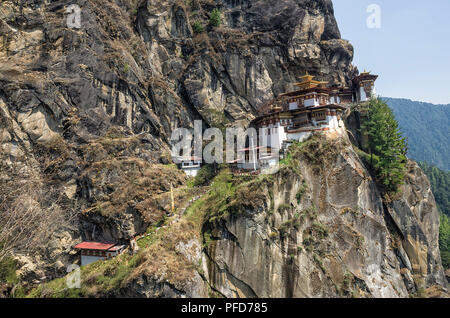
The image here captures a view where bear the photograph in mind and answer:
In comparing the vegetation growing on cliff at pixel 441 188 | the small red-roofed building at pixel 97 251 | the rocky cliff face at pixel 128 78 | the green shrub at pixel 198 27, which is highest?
A: the green shrub at pixel 198 27

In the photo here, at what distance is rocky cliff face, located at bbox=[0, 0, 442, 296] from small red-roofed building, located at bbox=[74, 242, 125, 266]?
138 cm

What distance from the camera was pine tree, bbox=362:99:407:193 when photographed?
113 feet

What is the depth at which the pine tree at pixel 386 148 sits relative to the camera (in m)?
34.5

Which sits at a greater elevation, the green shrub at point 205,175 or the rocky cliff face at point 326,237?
the green shrub at point 205,175

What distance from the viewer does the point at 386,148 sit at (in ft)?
116

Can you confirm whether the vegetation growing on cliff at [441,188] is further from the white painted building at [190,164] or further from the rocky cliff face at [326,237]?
the white painted building at [190,164]

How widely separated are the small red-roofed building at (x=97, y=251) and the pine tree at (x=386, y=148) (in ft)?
108

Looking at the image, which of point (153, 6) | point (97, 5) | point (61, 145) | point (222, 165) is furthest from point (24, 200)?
point (153, 6)

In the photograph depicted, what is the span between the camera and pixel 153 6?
4425 cm

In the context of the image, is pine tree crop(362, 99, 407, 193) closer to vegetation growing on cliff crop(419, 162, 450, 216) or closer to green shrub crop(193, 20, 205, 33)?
green shrub crop(193, 20, 205, 33)

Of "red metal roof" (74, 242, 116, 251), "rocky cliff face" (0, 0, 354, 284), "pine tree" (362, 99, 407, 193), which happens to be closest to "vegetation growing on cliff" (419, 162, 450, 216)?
"rocky cliff face" (0, 0, 354, 284)

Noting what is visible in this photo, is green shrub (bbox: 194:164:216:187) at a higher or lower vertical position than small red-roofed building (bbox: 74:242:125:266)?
higher

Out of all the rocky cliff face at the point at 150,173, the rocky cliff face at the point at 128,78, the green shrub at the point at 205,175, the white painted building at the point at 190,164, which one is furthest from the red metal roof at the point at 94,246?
the white painted building at the point at 190,164

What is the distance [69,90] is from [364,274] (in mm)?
40704
